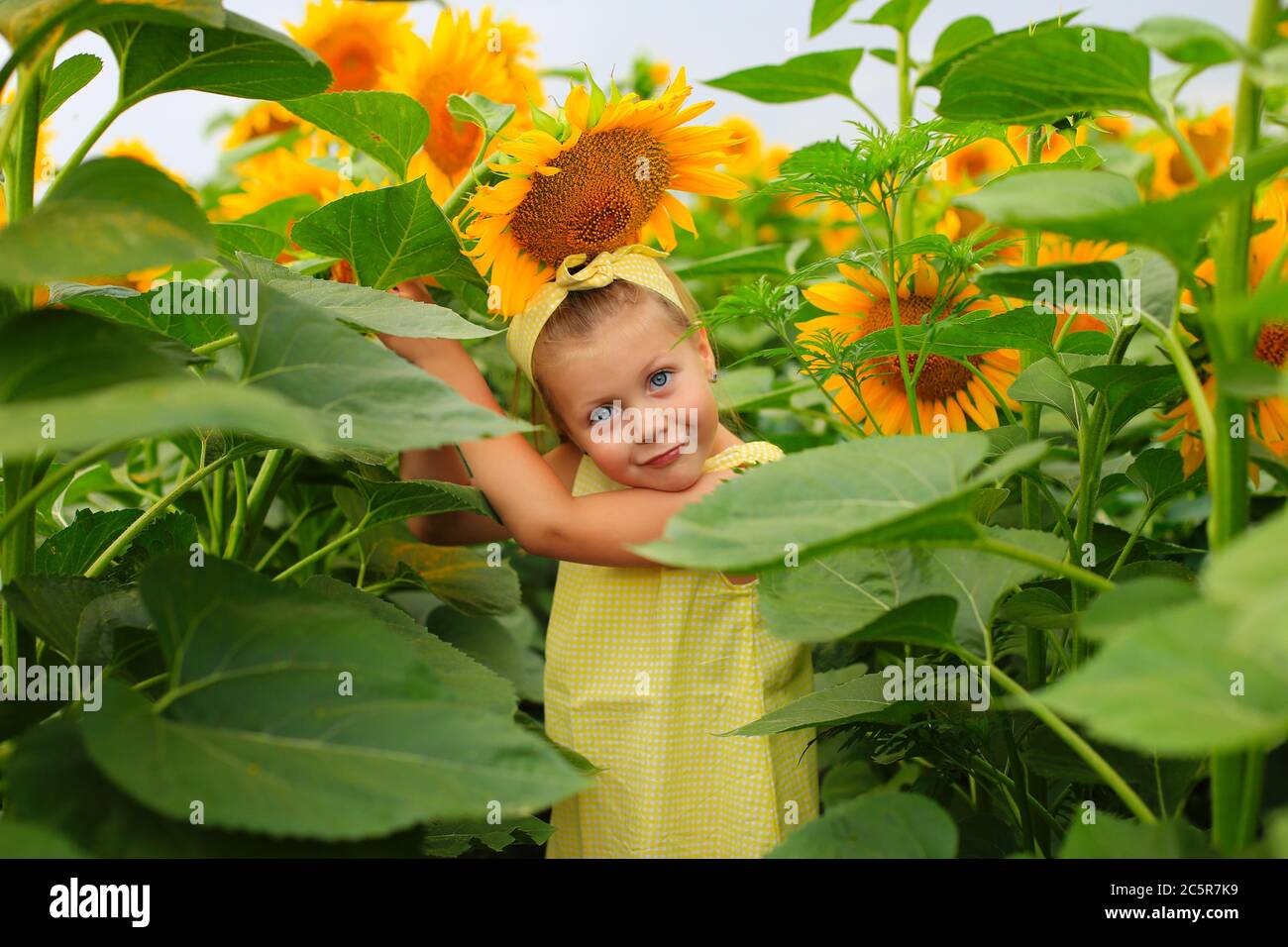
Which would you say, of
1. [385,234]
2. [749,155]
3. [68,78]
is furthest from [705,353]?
[749,155]

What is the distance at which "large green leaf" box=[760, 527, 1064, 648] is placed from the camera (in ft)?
1.91

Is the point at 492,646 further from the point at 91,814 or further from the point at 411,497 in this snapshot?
the point at 91,814

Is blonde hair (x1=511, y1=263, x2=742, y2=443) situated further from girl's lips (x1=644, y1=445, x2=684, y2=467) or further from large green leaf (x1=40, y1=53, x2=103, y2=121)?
large green leaf (x1=40, y1=53, x2=103, y2=121)

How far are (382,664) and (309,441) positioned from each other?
12 centimetres

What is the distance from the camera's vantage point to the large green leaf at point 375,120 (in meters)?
0.82

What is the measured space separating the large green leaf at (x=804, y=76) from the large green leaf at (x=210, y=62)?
0.40 meters

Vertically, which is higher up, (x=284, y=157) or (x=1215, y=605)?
(x=284, y=157)

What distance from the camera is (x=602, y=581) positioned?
918mm

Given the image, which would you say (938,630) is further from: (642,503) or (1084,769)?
(642,503)

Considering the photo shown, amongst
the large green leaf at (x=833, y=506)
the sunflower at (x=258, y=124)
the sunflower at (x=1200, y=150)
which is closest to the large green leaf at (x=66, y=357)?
the large green leaf at (x=833, y=506)

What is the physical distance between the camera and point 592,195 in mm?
853

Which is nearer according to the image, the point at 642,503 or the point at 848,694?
the point at 848,694

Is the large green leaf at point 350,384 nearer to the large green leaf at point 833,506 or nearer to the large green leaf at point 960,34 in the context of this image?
the large green leaf at point 833,506
